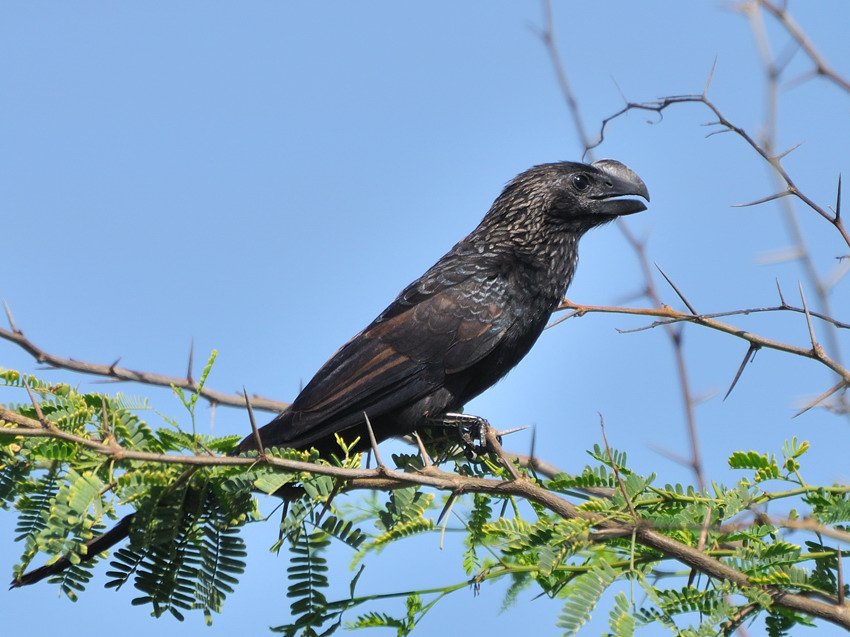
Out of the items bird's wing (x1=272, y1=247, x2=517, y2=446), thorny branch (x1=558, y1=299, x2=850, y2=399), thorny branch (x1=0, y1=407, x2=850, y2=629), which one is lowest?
thorny branch (x1=0, y1=407, x2=850, y2=629)

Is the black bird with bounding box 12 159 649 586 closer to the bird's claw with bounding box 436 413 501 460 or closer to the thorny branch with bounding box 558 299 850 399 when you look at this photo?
the bird's claw with bounding box 436 413 501 460

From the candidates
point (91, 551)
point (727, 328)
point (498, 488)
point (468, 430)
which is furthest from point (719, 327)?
point (91, 551)

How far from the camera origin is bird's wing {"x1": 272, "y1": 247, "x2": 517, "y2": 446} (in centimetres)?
414

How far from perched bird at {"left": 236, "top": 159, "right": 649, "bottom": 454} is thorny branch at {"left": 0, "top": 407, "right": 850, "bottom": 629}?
1291mm

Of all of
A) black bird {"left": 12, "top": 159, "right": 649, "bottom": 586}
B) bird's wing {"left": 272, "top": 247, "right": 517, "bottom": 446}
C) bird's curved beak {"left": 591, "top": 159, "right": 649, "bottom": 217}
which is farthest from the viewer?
bird's curved beak {"left": 591, "top": 159, "right": 649, "bottom": 217}

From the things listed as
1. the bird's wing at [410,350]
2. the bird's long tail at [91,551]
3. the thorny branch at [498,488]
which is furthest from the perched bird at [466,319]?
the thorny branch at [498,488]

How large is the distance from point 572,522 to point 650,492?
50 cm

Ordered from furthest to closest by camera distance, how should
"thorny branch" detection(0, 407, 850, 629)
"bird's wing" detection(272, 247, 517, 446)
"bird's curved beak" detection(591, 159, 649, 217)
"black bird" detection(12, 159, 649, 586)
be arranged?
1. "bird's curved beak" detection(591, 159, 649, 217)
2. "black bird" detection(12, 159, 649, 586)
3. "bird's wing" detection(272, 247, 517, 446)
4. "thorny branch" detection(0, 407, 850, 629)

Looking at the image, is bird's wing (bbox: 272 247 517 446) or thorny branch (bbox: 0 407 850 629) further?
bird's wing (bbox: 272 247 517 446)

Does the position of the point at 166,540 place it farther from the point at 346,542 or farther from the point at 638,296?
the point at 638,296

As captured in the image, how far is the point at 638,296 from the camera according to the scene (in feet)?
14.1

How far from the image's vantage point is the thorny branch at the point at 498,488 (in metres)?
2.24

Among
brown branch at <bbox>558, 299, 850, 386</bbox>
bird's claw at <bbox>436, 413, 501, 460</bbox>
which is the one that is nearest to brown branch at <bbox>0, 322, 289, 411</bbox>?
bird's claw at <bbox>436, 413, 501, 460</bbox>

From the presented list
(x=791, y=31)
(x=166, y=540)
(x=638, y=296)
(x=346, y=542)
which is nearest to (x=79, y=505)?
(x=166, y=540)
